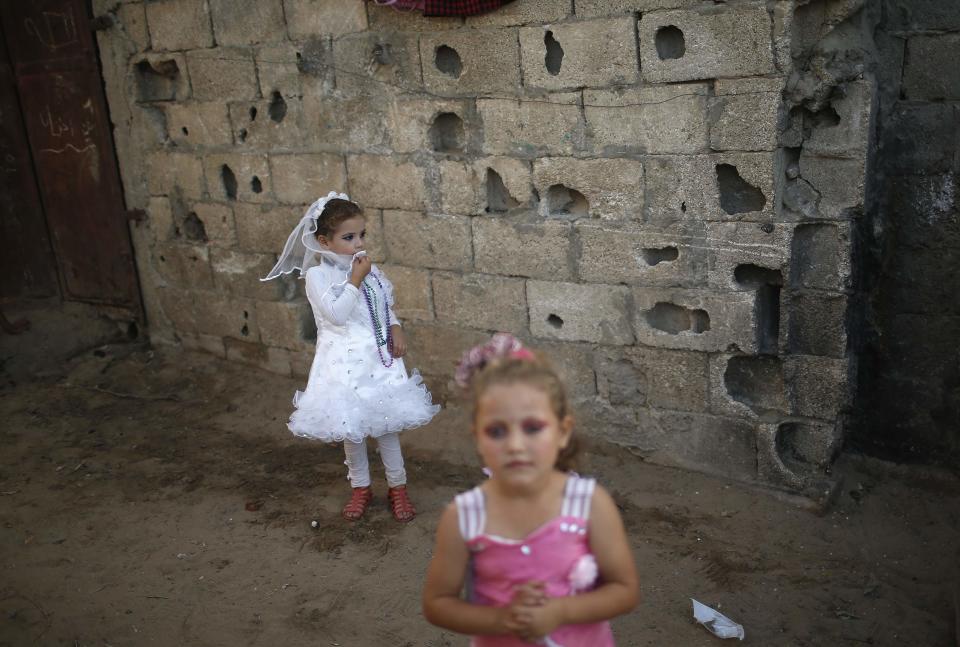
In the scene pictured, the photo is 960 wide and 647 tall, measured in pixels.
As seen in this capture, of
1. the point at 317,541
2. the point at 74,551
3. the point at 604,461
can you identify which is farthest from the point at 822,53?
the point at 74,551

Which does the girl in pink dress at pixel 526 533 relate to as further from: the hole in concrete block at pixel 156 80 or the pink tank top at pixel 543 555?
the hole in concrete block at pixel 156 80

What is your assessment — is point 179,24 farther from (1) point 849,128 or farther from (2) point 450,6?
(1) point 849,128

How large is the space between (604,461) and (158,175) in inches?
155

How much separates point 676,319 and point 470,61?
176 cm

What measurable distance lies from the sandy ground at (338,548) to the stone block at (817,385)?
46 cm

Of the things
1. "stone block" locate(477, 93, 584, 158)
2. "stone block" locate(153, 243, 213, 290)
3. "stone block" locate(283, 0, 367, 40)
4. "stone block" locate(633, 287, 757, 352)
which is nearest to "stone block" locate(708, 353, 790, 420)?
"stone block" locate(633, 287, 757, 352)

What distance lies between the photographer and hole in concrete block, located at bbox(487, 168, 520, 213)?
486 cm

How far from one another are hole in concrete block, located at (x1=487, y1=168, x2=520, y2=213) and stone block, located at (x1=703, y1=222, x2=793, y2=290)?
118cm

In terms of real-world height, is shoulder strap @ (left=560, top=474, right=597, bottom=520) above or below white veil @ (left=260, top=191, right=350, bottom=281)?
below

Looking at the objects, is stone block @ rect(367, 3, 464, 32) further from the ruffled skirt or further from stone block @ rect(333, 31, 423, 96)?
the ruffled skirt

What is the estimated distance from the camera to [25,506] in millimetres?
4898

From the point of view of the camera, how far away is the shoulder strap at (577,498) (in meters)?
2.13

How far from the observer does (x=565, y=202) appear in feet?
15.4

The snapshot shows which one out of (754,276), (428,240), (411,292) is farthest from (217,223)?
(754,276)
